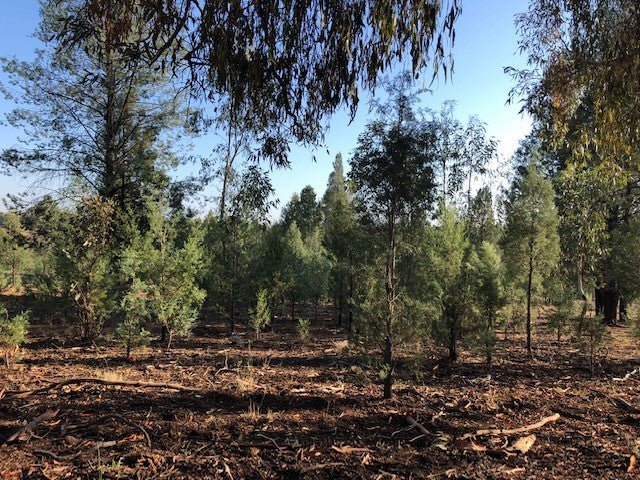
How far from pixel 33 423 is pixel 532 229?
40.5 ft

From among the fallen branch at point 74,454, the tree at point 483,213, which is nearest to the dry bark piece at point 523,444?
the fallen branch at point 74,454

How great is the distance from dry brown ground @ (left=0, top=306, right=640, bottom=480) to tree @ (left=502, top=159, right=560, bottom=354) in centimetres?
393

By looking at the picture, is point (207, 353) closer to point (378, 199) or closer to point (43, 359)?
point (43, 359)

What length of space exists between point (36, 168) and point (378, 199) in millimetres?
13537

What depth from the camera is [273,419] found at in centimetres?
503

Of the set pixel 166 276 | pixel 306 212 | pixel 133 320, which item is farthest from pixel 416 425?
pixel 306 212

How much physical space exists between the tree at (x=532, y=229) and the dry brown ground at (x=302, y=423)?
393cm

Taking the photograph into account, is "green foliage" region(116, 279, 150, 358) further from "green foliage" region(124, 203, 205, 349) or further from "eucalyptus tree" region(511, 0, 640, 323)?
"eucalyptus tree" region(511, 0, 640, 323)

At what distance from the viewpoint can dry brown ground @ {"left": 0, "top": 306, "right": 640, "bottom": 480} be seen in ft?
12.2

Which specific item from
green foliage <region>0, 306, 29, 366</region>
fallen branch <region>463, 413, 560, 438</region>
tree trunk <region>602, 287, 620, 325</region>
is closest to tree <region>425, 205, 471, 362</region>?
fallen branch <region>463, 413, 560, 438</region>

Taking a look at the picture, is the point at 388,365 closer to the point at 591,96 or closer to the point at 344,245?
the point at 591,96

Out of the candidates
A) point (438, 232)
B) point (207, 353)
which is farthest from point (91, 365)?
point (438, 232)

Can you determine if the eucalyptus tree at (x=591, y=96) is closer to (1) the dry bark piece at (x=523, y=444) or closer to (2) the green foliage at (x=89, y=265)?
(1) the dry bark piece at (x=523, y=444)

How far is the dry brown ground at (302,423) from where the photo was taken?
3727 mm
